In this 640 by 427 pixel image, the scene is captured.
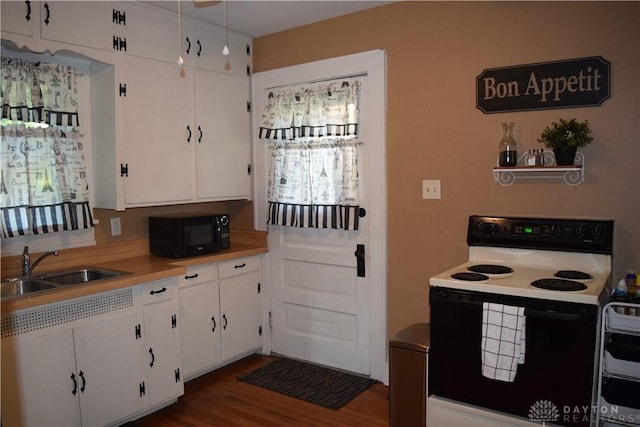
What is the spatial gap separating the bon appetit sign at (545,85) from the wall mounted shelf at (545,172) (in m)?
0.28

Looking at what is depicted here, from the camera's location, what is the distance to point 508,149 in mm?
2721

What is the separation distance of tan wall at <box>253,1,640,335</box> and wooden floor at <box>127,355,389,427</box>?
0.59m

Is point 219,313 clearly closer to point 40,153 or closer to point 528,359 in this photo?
point 40,153

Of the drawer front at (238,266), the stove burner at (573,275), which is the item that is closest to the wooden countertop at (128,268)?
the drawer front at (238,266)

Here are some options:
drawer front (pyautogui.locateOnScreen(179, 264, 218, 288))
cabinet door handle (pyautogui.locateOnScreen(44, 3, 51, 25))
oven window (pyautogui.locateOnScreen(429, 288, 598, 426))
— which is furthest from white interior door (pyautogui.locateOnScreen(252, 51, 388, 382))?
cabinet door handle (pyautogui.locateOnScreen(44, 3, 51, 25))

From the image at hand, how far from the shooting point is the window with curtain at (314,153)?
341cm

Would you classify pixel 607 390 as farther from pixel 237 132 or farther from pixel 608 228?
pixel 237 132

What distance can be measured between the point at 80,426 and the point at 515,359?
7.09ft

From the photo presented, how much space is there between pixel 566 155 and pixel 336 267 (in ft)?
5.55

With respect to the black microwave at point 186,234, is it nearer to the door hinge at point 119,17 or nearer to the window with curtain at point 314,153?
the window with curtain at point 314,153

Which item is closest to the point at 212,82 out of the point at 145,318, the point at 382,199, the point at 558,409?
the point at 382,199

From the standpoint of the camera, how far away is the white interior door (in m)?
3.35

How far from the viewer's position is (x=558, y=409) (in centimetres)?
212

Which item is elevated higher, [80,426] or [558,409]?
[558,409]
